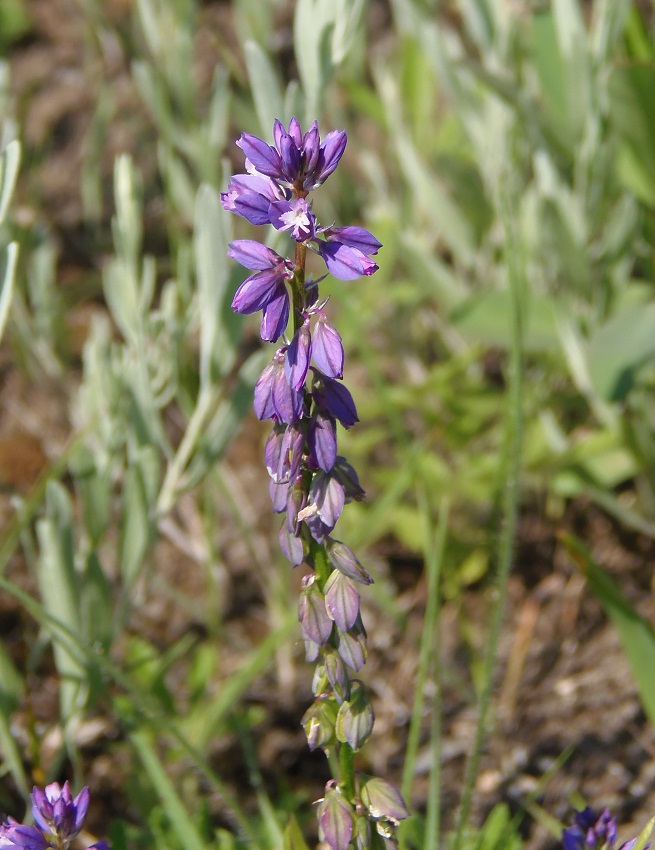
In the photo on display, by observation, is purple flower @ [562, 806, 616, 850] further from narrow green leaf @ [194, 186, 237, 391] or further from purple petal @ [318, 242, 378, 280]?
narrow green leaf @ [194, 186, 237, 391]

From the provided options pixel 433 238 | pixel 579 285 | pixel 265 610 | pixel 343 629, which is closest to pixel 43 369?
pixel 265 610

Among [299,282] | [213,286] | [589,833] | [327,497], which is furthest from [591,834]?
[213,286]

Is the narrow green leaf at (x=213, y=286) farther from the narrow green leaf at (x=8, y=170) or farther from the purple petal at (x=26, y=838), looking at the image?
the purple petal at (x=26, y=838)

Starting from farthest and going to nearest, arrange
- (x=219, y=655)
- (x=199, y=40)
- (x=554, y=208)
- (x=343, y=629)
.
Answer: (x=199, y=40) → (x=219, y=655) → (x=554, y=208) → (x=343, y=629)

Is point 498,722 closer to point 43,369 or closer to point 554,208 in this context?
point 554,208

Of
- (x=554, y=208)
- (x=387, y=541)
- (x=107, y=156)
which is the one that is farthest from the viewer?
(x=107, y=156)

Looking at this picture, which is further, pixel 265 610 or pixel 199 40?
pixel 199 40

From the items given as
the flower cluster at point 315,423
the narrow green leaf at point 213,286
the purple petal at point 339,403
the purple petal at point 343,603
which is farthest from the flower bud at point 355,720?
the narrow green leaf at point 213,286
